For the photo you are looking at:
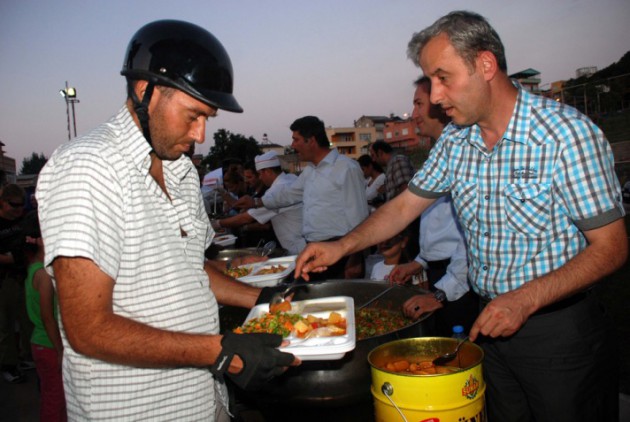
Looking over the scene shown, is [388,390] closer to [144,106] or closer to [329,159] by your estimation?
[144,106]

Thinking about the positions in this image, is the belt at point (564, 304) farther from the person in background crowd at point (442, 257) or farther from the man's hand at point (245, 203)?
the man's hand at point (245, 203)

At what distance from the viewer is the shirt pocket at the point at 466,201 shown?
7.45ft

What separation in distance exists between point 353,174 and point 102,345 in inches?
193

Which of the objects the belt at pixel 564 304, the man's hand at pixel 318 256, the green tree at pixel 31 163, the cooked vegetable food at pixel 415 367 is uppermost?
the man's hand at pixel 318 256

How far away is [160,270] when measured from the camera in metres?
1.68

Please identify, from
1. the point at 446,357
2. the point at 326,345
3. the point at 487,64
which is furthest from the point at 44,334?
the point at 487,64

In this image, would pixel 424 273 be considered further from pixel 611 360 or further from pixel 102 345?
pixel 102 345

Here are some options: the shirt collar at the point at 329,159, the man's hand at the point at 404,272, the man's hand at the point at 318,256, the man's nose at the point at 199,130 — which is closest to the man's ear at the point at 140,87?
the man's nose at the point at 199,130

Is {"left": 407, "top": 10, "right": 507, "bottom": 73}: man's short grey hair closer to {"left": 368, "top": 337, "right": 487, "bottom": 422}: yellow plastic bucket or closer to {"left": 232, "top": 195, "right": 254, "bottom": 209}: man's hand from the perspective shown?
{"left": 368, "top": 337, "right": 487, "bottom": 422}: yellow plastic bucket

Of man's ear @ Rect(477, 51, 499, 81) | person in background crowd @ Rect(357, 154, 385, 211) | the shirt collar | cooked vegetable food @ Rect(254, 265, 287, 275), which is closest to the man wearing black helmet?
man's ear @ Rect(477, 51, 499, 81)

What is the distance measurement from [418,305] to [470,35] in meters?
1.48

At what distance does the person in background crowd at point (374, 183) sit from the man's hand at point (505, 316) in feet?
25.1

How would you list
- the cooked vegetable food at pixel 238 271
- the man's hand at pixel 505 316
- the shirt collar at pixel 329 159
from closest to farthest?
the man's hand at pixel 505 316, the cooked vegetable food at pixel 238 271, the shirt collar at pixel 329 159

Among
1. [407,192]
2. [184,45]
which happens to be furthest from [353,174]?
[184,45]
